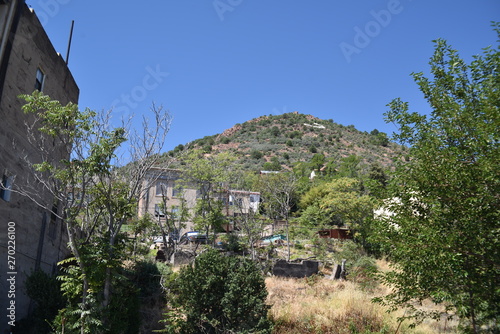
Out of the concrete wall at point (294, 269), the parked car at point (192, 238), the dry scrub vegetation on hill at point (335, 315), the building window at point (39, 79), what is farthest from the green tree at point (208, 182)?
the building window at point (39, 79)

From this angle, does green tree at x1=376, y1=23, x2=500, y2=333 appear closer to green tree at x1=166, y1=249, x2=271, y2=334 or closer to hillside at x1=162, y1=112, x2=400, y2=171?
green tree at x1=166, y1=249, x2=271, y2=334

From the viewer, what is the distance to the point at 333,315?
48.6 ft

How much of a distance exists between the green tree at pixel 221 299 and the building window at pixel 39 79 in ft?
28.6

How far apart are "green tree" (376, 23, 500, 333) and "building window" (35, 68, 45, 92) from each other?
41.4 ft

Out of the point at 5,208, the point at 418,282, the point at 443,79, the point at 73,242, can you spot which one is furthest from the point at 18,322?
the point at 443,79

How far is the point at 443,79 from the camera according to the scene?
9984 mm

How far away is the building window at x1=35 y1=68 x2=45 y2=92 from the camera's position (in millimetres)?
14113

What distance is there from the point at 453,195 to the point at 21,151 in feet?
41.8

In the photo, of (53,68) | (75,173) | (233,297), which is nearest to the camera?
(75,173)

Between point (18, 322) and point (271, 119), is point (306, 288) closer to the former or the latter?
point (18, 322)

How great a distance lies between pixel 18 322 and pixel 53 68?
9588 millimetres

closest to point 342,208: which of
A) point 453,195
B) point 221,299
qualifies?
point 221,299

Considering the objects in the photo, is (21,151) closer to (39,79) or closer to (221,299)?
(39,79)

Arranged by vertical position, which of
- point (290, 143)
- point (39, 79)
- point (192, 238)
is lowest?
point (192, 238)
